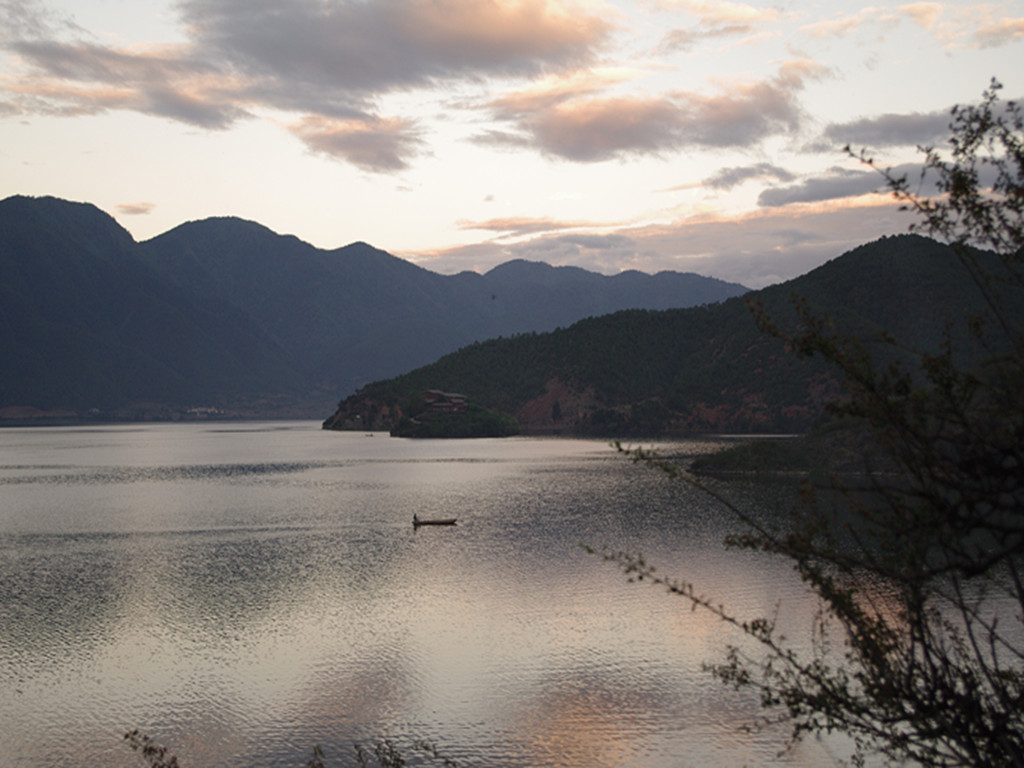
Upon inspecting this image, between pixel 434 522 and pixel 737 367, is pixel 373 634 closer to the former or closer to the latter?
pixel 434 522

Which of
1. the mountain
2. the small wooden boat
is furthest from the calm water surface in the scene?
the mountain

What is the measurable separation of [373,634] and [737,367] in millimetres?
138909

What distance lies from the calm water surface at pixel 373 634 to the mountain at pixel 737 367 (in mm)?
66145

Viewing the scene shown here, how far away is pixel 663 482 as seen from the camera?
76500 mm

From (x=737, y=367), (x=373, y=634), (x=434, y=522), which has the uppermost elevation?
(x=737, y=367)

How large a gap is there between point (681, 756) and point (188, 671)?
1329 centimetres

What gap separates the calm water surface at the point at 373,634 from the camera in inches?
746

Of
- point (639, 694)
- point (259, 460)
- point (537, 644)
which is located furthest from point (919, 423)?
point (259, 460)

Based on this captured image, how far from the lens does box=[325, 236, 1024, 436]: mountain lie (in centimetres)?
13225

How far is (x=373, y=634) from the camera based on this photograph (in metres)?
27.2

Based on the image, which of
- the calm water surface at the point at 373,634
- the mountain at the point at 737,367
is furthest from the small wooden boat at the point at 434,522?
the mountain at the point at 737,367

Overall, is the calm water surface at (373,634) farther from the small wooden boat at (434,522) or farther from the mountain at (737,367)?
the mountain at (737,367)

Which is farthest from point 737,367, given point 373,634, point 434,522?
point 373,634

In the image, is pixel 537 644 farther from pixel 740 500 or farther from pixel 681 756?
pixel 740 500
